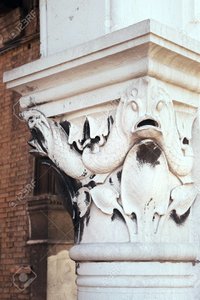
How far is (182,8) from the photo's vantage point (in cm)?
168

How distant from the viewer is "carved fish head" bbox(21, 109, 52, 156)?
1.70 m

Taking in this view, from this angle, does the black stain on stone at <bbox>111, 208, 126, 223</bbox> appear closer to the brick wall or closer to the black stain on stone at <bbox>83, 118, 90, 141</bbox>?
the black stain on stone at <bbox>83, 118, 90, 141</bbox>

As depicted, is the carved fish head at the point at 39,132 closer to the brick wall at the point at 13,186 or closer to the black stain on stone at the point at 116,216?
the black stain on stone at the point at 116,216

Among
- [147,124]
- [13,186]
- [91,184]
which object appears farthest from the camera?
[13,186]

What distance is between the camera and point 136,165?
1515 mm

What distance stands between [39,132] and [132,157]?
32 cm

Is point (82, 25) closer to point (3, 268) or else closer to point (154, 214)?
point (154, 214)

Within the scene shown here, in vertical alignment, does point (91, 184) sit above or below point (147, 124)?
below

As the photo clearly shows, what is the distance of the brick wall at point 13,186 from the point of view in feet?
16.8

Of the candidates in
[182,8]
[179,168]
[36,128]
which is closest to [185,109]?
[179,168]

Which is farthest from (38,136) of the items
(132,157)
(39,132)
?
(132,157)

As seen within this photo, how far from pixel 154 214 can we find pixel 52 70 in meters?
0.48

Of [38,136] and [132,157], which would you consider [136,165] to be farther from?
[38,136]

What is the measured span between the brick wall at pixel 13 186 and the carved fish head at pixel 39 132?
334cm
